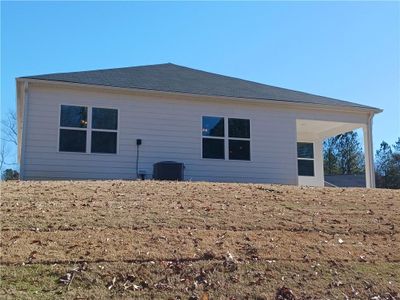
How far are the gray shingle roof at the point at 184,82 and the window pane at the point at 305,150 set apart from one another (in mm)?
3031

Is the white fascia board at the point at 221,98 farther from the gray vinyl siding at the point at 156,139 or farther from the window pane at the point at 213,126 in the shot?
the window pane at the point at 213,126

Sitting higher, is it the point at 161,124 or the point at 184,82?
the point at 184,82

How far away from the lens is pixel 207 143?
50.3 ft

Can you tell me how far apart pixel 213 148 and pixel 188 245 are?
8.90 m

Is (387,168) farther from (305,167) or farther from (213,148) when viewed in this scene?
(213,148)

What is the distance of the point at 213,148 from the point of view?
15.4m

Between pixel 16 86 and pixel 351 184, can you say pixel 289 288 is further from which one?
pixel 351 184

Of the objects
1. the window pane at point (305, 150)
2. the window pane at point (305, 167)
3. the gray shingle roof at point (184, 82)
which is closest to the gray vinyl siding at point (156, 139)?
the gray shingle roof at point (184, 82)

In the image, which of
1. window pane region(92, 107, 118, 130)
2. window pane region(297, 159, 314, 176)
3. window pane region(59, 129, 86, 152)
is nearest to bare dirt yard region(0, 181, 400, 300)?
window pane region(59, 129, 86, 152)

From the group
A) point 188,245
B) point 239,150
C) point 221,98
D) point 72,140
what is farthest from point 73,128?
point 188,245

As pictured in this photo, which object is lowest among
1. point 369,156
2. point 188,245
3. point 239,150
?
point 188,245

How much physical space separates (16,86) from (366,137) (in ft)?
38.4

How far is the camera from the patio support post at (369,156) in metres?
16.6

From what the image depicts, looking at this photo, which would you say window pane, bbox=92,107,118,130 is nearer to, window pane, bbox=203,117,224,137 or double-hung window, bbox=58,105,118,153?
double-hung window, bbox=58,105,118,153
